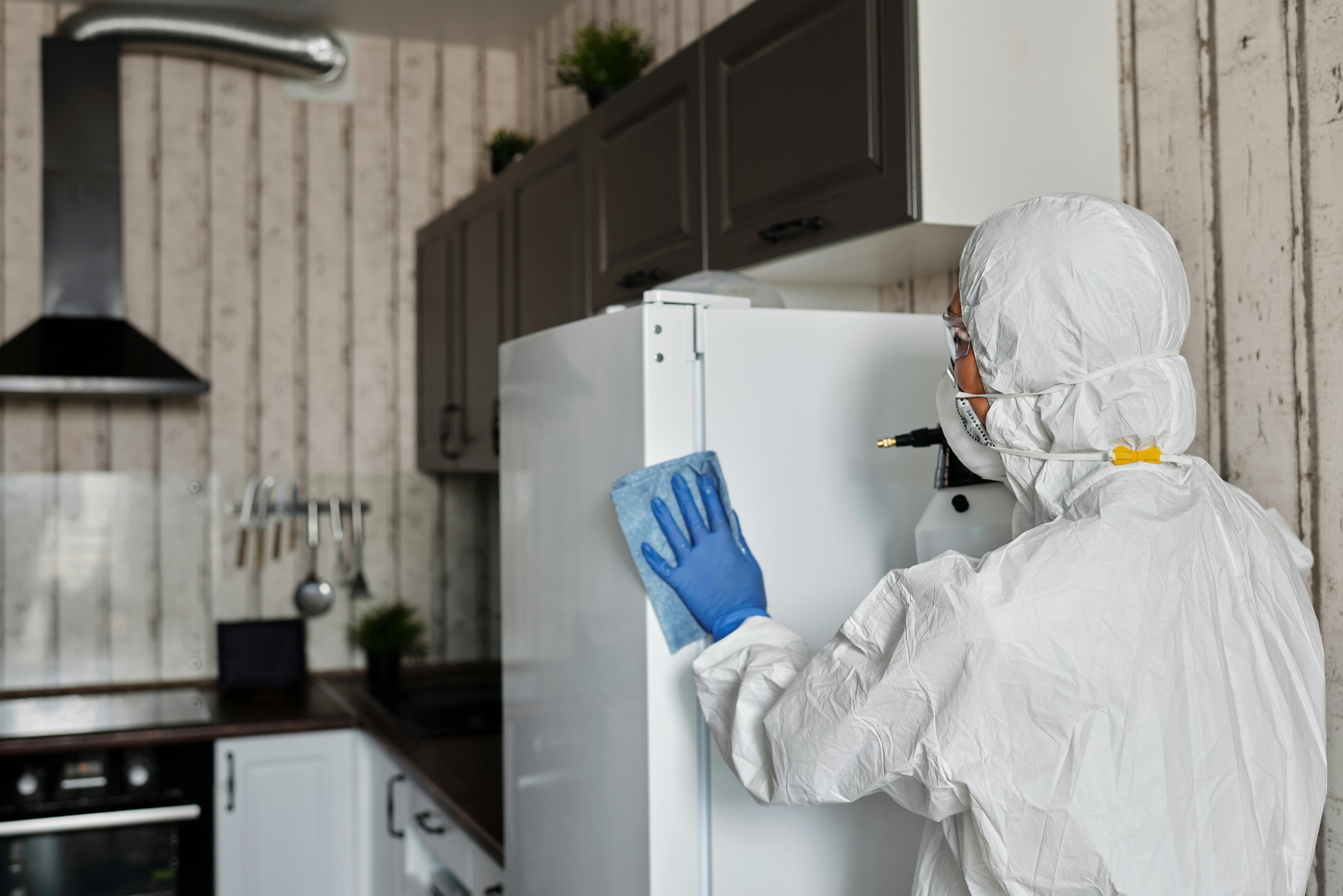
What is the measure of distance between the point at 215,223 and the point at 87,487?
0.80 meters

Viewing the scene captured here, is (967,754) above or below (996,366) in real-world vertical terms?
below

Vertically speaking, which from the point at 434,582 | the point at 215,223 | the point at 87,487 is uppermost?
the point at 215,223

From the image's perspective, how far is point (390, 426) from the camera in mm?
3205

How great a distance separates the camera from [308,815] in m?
2.50

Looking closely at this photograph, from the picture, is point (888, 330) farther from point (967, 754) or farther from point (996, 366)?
point (967, 754)

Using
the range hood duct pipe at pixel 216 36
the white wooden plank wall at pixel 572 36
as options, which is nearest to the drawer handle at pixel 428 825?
the white wooden plank wall at pixel 572 36

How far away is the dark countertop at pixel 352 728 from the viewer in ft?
6.21

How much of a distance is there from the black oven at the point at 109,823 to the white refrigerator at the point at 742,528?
4.75 feet

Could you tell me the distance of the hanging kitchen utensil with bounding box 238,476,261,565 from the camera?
3.03 meters

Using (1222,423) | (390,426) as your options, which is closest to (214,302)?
(390,426)

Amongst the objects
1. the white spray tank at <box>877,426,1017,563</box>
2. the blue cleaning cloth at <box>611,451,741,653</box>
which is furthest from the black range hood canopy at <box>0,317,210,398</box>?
the white spray tank at <box>877,426,1017,563</box>

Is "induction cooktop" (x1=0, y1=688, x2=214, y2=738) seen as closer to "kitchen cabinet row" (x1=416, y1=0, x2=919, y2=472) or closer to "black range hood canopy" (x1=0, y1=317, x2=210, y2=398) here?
"black range hood canopy" (x1=0, y1=317, x2=210, y2=398)

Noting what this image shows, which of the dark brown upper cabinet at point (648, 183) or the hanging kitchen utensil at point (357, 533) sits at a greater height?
the dark brown upper cabinet at point (648, 183)

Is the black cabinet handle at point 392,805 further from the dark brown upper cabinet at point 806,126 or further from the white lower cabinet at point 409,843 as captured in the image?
the dark brown upper cabinet at point 806,126
